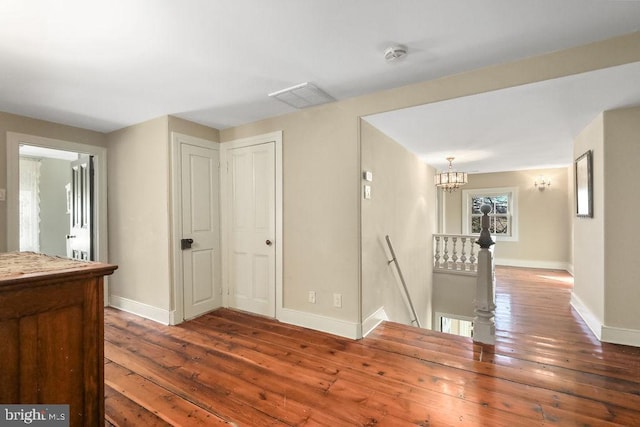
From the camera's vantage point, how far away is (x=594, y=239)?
9.19ft

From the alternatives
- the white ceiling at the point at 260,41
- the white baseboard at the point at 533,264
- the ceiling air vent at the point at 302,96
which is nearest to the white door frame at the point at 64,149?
the white ceiling at the point at 260,41

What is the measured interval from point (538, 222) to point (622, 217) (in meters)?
4.55

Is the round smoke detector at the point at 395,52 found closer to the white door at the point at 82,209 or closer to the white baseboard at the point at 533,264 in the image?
the white door at the point at 82,209

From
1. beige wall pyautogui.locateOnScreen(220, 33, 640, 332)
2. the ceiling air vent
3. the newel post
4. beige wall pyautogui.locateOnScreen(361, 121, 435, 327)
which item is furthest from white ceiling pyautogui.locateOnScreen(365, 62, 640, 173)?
the newel post

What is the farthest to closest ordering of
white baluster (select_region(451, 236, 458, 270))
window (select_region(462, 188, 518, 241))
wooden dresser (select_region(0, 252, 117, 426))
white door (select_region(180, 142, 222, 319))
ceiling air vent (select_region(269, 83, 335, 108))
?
1. window (select_region(462, 188, 518, 241))
2. white baluster (select_region(451, 236, 458, 270))
3. white door (select_region(180, 142, 222, 319))
4. ceiling air vent (select_region(269, 83, 335, 108))
5. wooden dresser (select_region(0, 252, 117, 426))

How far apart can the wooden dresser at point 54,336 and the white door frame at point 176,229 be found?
1747 mm

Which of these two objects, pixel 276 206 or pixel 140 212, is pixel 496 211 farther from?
pixel 140 212

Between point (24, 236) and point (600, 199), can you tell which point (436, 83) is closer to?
point (600, 199)

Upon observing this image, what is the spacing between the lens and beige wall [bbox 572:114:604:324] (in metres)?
2.62

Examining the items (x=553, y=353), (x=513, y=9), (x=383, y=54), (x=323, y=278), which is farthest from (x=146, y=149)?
(x=553, y=353)

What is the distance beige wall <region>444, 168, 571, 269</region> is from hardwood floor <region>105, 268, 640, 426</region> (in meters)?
3.96

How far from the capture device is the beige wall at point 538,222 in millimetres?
6195

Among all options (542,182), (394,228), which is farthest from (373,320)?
(542,182)

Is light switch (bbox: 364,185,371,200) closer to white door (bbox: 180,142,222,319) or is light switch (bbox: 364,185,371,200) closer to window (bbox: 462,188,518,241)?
white door (bbox: 180,142,222,319)
